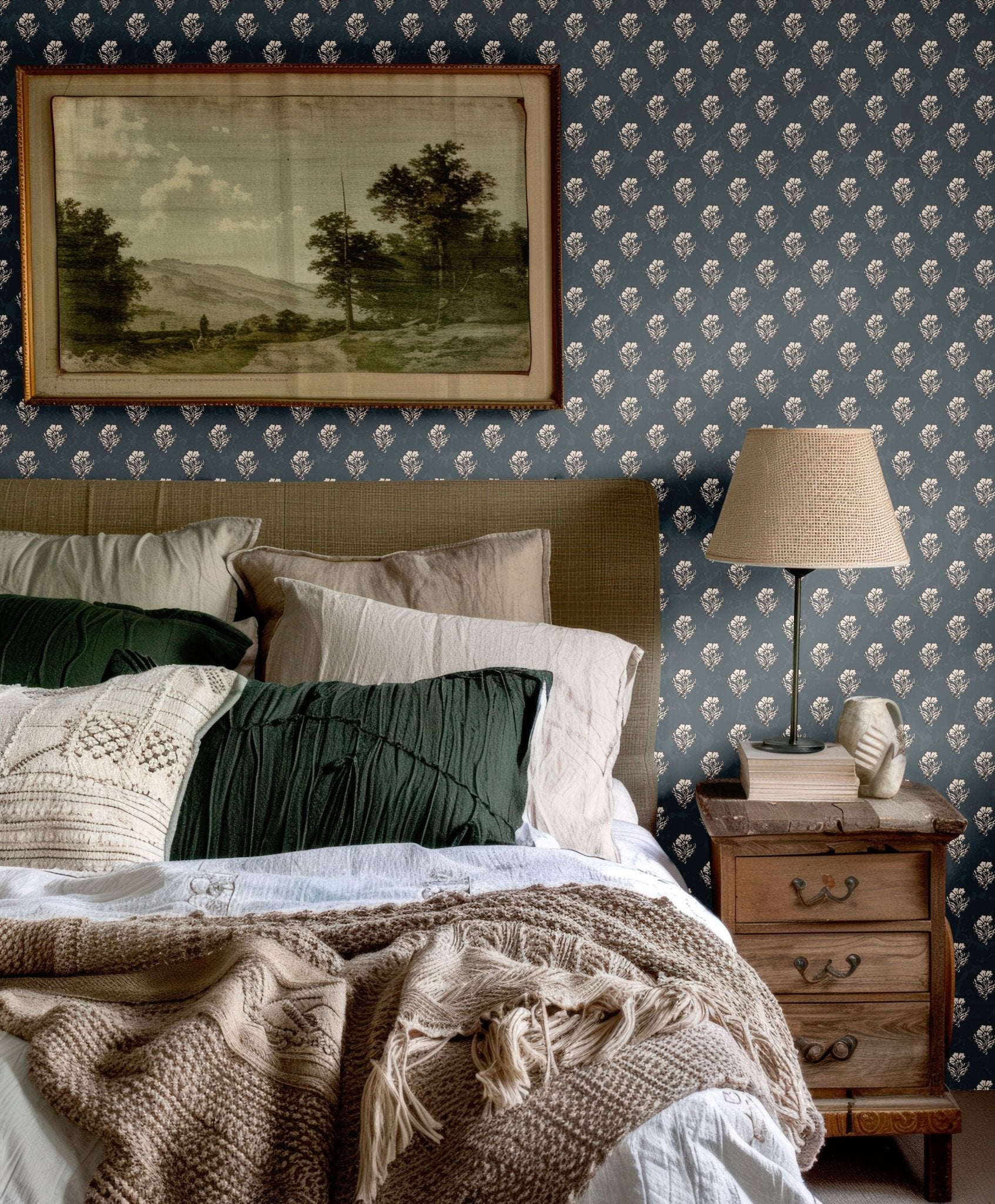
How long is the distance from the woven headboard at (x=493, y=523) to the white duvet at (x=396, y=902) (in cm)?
46

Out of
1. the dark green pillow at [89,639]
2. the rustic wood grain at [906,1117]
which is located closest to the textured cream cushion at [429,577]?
the dark green pillow at [89,639]

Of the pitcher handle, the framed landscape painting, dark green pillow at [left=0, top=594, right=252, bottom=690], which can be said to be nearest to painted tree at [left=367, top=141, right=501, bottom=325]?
the framed landscape painting

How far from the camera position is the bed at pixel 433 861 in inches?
36.7

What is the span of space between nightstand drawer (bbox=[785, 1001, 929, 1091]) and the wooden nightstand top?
1.15 ft

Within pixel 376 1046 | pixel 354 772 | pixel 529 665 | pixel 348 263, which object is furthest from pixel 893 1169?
pixel 348 263

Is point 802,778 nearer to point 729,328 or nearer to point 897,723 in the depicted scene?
point 897,723

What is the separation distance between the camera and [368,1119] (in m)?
0.93

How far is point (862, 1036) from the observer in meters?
2.15

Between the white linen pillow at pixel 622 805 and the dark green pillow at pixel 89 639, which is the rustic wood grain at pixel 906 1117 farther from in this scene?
the dark green pillow at pixel 89 639

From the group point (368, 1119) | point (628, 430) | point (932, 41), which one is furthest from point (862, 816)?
point (932, 41)

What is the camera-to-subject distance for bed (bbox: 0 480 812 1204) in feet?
3.06

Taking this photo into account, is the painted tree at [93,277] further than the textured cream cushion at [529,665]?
Yes

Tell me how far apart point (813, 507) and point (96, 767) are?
1424 millimetres

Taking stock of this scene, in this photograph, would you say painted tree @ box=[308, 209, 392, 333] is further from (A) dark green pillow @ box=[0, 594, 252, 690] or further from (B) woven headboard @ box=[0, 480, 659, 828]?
(A) dark green pillow @ box=[0, 594, 252, 690]
